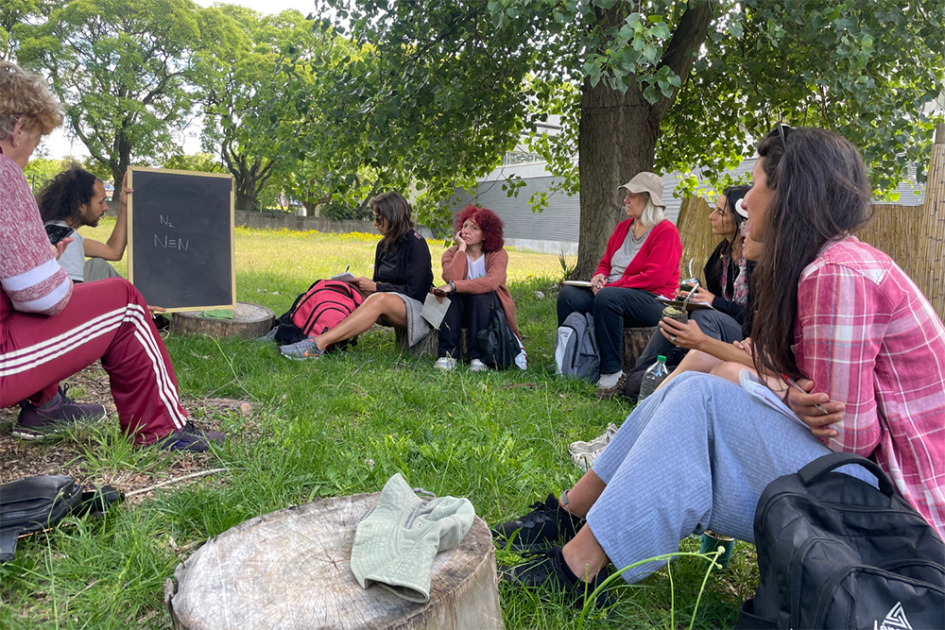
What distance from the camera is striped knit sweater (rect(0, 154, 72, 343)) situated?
2.16 m

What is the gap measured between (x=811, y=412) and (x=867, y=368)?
0.18 m

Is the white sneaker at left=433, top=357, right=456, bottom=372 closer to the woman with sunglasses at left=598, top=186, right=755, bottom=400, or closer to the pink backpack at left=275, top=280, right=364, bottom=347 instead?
the pink backpack at left=275, top=280, right=364, bottom=347

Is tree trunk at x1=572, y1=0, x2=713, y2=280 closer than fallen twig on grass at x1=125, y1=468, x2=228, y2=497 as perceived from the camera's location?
No

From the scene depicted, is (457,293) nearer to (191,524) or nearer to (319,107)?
(319,107)

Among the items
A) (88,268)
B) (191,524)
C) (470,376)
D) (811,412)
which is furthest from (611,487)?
(88,268)

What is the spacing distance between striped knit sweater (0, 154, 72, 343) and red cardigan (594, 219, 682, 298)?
384 cm

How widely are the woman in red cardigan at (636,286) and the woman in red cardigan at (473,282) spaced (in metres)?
0.59

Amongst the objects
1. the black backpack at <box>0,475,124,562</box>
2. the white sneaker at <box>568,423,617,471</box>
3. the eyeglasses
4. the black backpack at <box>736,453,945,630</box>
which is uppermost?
the eyeglasses

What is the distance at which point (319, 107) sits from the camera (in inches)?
247

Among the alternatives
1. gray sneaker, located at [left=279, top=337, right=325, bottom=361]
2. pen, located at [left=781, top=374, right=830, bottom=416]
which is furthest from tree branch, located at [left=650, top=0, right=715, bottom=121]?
pen, located at [left=781, top=374, right=830, bottom=416]

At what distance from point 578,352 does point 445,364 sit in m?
1.05

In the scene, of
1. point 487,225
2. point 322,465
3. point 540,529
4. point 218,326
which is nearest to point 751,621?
point 540,529

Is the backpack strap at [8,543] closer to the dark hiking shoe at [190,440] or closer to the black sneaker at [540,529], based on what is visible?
the dark hiking shoe at [190,440]

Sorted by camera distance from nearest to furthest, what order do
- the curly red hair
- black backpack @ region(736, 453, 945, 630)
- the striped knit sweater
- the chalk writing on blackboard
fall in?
black backpack @ region(736, 453, 945, 630) < the striped knit sweater < the chalk writing on blackboard < the curly red hair
